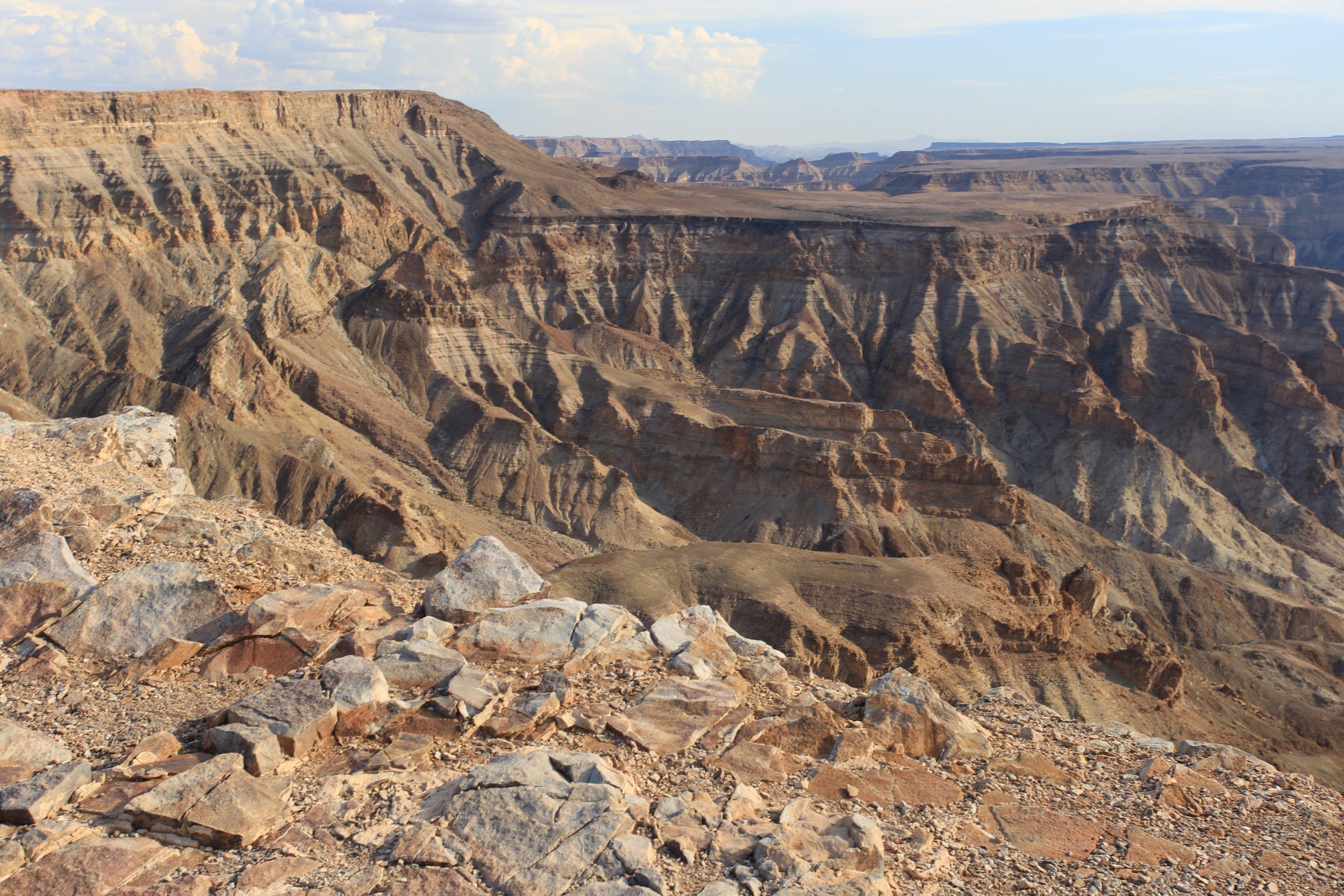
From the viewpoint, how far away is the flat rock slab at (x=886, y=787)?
15289 mm

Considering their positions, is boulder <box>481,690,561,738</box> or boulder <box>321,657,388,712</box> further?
boulder <box>481,690,561,738</box>

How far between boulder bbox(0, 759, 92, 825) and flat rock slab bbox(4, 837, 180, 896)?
0.78 m

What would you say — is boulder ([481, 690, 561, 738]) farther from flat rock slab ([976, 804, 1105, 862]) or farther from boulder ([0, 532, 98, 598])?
boulder ([0, 532, 98, 598])

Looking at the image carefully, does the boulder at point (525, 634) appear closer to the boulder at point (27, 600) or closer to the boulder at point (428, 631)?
the boulder at point (428, 631)

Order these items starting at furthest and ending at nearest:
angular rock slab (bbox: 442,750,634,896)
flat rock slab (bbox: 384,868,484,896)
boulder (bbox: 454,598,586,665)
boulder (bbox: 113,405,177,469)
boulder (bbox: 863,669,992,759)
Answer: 1. boulder (bbox: 113,405,177,469)
2. boulder (bbox: 454,598,586,665)
3. boulder (bbox: 863,669,992,759)
4. angular rock slab (bbox: 442,750,634,896)
5. flat rock slab (bbox: 384,868,484,896)

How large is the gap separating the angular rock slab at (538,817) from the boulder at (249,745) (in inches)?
103

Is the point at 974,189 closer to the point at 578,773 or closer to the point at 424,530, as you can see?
the point at 424,530

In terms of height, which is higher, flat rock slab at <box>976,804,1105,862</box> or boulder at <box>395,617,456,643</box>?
boulder at <box>395,617,456,643</box>

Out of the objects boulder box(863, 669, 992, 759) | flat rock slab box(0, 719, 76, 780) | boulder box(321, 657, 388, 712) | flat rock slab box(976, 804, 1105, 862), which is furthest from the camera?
boulder box(863, 669, 992, 759)

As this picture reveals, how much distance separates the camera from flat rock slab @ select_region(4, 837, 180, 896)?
11.4 metres

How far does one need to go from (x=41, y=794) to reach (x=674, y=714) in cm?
878

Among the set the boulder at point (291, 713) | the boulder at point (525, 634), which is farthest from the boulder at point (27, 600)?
the boulder at point (525, 634)

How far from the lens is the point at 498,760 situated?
14.3 metres

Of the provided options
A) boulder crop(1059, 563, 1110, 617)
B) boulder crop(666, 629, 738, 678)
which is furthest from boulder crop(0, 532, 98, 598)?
boulder crop(1059, 563, 1110, 617)
